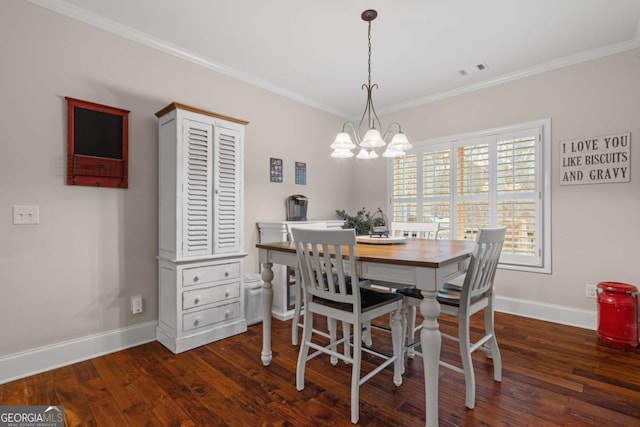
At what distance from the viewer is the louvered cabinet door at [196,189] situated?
259 centimetres

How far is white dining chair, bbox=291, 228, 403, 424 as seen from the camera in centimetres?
169

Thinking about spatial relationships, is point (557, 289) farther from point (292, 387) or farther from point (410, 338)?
point (292, 387)

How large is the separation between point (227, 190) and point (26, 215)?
54.7 inches

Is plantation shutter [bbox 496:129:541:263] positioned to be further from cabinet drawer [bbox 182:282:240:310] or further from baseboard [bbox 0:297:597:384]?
cabinet drawer [bbox 182:282:240:310]

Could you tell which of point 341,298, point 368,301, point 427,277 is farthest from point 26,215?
point 427,277

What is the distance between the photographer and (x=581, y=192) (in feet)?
10.0

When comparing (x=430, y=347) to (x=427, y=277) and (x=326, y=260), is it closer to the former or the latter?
(x=427, y=277)

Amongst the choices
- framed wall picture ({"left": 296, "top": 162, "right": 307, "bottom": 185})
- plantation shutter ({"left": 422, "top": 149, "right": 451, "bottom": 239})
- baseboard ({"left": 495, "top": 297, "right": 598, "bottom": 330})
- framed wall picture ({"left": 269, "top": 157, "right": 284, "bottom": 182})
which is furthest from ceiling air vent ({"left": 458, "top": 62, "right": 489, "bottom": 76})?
baseboard ({"left": 495, "top": 297, "right": 598, "bottom": 330})

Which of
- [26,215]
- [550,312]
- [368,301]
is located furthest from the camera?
[550,312]

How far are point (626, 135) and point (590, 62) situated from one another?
781mm

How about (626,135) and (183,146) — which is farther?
(626,135)

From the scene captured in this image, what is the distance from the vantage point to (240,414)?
174 cm

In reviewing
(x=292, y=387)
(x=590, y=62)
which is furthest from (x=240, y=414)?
(x=590, y=62)

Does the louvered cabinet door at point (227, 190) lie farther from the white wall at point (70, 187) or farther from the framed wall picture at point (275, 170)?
the framed wall picture at point (275, 170)
